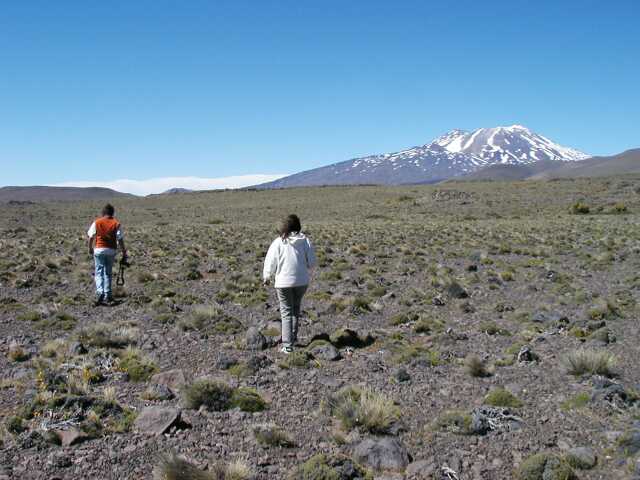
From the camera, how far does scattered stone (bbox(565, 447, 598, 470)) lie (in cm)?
428

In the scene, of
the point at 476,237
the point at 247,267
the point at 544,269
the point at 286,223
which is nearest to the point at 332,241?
the point at 476,237

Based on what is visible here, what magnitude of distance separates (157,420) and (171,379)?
1251mm

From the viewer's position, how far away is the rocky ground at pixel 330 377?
450cm

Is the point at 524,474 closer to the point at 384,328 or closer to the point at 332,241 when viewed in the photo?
the point at 384,328

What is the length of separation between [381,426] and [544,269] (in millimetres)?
11598

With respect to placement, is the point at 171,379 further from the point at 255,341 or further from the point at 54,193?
the point at 54,193

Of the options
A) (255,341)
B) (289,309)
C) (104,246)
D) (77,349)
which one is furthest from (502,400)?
(104,246)

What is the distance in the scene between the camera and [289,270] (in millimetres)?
7434

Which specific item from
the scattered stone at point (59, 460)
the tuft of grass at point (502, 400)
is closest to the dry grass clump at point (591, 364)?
the tuft of grass at point (502, 400)

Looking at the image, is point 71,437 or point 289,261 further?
point 289,261

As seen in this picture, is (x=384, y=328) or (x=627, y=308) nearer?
(x=384, y=328)

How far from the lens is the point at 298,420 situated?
5344 millimetres

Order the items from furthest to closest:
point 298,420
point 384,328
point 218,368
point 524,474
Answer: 1. point 384,328
2. point 218,368
3. point 298,420
4. point 524,474

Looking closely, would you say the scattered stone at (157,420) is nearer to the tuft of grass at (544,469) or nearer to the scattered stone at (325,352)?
the scattered stone at (325,352)
